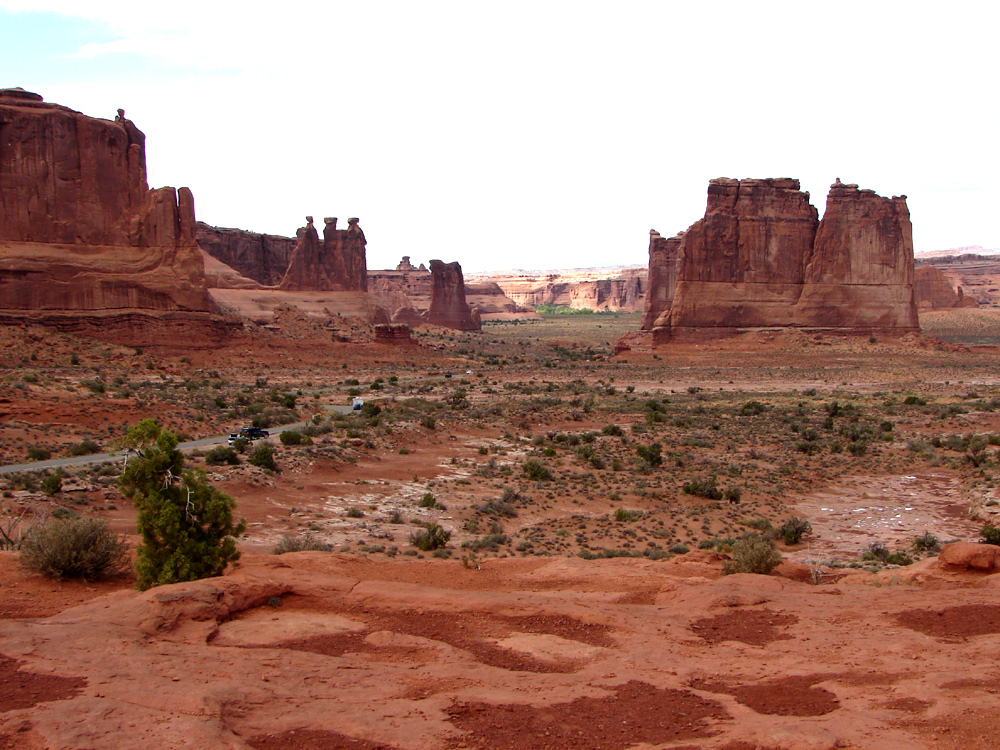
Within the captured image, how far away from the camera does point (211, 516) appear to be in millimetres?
9828

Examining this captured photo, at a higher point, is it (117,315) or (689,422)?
(117,315)

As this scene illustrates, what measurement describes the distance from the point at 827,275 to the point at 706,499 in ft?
153

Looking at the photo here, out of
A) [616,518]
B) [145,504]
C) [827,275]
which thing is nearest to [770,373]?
[827,275]

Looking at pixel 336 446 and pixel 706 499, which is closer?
pixel 706 499

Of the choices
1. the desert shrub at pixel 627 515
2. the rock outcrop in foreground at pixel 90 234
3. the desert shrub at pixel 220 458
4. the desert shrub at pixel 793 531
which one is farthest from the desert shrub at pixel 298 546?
the rock outcrop in foreground at pixel 90 234

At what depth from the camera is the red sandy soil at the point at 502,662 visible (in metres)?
5.61

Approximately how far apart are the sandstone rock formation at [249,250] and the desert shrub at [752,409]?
55464mm

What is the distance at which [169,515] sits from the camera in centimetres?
940

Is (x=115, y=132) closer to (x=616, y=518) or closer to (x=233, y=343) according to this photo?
(x=233, y=343)

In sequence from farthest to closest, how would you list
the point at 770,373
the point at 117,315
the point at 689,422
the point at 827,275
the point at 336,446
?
the point at 827,275 → the point at 770,373 → the point at 117,315 → the point at 689,422 → the point at 336,446

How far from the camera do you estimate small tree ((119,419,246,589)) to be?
9.42 metres

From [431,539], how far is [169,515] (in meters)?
6.10

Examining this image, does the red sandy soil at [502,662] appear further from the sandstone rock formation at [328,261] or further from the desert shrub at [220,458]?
the sandstone rock formation at [328,261]

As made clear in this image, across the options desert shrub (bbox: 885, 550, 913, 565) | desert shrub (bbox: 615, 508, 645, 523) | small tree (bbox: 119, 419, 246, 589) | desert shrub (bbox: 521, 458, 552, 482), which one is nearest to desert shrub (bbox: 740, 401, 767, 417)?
desert shrub (bbox: 521, 458, 552, 482)
